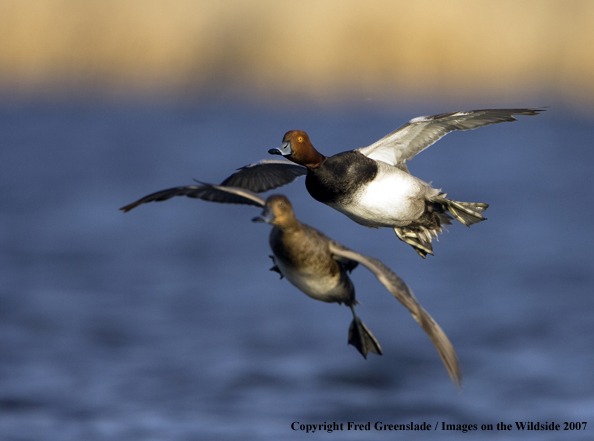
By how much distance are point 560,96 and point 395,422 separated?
3577 cm

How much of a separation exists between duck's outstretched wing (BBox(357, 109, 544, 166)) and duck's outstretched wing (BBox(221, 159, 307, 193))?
0.62 metres

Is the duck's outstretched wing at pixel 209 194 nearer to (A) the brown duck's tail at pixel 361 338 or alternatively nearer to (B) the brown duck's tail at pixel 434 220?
(A) the brown duck's tail at pixel 361 338

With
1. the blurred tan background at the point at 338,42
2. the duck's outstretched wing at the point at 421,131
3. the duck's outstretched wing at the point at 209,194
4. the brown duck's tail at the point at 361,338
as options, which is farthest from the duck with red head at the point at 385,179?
the blurred tan background at the point at 338,42

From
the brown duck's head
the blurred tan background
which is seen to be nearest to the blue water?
the blurred tan background

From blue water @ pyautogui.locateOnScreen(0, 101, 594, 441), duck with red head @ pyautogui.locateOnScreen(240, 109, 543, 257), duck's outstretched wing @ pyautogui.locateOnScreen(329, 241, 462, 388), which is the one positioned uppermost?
duck with red head @ pyautogui.locateOnScreen(240, 109, 543, 257)

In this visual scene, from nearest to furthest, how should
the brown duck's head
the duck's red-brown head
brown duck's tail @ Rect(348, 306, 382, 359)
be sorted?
the brown duck's head → the duck's red-brown head → brown duck's tail @ Rect(348, 306, 382, 359)

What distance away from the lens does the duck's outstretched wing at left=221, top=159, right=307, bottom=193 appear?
274 inches

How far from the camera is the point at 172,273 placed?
27.1 meters

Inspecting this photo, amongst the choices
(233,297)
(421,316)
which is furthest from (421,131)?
(233,297)

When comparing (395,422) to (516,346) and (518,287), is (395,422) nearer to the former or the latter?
(516,346)

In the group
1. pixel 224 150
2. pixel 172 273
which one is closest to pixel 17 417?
pixel 172 273

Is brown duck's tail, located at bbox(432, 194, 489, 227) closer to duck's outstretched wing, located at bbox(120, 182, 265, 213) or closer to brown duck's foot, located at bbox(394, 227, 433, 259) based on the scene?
brown duck's foot, located at bbox(394, 227, 433, 259)

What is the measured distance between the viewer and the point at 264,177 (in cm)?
709

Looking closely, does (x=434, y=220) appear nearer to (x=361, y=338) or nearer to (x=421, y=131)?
(x=421, y=131)
